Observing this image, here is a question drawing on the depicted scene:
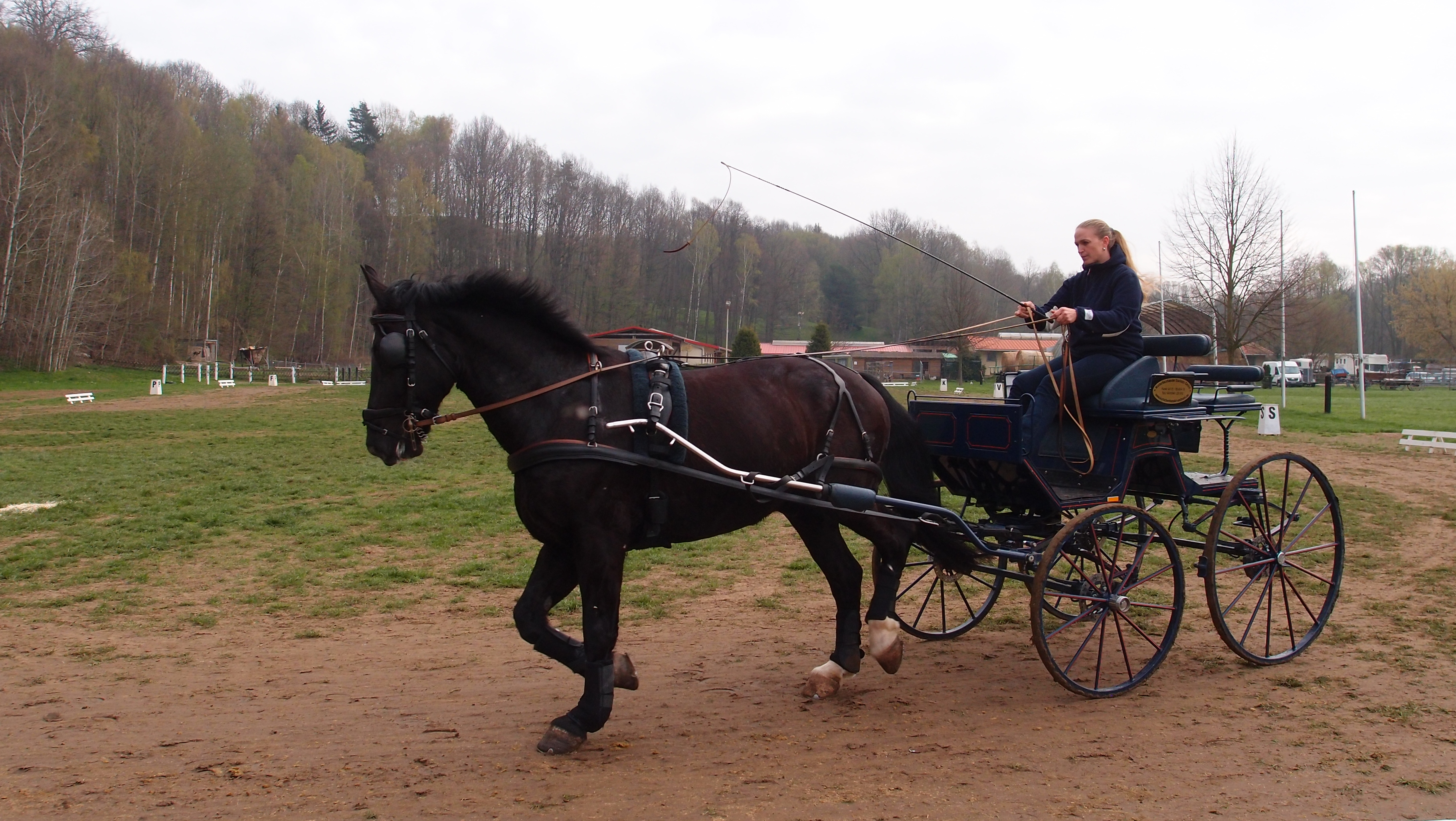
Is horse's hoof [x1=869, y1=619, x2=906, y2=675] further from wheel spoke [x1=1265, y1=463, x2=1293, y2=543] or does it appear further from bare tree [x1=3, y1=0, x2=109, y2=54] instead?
bare tree [x1=3, y1=0, x2=109, y2=54]

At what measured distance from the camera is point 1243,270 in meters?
30.0

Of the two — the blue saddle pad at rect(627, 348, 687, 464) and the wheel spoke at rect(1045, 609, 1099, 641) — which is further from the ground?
the blue saddle pad at rect(627, 348, 687, 464)

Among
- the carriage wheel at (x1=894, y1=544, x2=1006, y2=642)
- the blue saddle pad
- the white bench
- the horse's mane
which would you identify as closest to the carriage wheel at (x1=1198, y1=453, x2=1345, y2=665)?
the carriage wheel at (x1=894, y1=544, x2=1006, y2=642)

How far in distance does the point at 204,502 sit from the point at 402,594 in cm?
560

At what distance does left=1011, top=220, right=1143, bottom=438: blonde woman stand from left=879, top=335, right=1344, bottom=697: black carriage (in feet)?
0.33

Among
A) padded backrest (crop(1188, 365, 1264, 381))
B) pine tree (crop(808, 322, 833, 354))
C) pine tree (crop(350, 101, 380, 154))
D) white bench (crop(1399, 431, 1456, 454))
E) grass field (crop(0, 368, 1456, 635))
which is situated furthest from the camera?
pine tree (crop(350, 101, 380, 154))

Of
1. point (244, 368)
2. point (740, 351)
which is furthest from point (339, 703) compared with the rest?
point (244, 368)

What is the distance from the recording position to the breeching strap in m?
4.47

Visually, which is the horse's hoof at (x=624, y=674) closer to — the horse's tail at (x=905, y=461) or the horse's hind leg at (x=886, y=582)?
→ the horse's hind leg at (x=886, y=582)

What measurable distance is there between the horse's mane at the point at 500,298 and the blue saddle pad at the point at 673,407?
1.03 ft

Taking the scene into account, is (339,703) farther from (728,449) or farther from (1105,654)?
(1105,654)

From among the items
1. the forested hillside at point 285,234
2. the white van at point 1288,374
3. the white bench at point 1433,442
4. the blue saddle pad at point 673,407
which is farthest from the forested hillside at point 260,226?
the blue saddle pad at point 673,407

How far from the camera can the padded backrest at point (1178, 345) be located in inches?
219

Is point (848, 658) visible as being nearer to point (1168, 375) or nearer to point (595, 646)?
point (595, 646)
